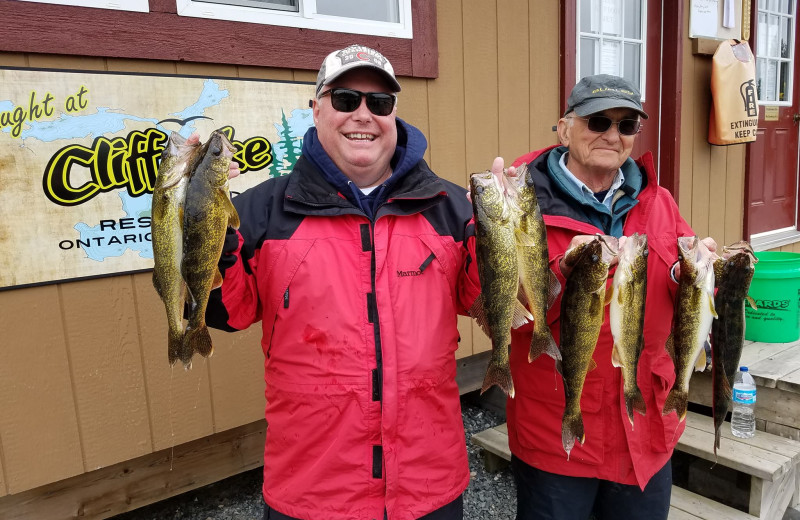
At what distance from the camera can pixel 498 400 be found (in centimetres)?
502

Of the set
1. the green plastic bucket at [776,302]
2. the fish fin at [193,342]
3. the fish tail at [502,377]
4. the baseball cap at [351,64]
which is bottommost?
the green plastic bucket at [776,302]

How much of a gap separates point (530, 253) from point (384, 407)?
2.46 feet

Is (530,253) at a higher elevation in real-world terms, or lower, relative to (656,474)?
higher

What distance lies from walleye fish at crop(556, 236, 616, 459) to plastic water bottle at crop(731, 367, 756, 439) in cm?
193

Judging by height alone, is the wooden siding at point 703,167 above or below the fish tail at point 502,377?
above

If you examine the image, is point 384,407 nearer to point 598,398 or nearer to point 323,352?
point 323,352

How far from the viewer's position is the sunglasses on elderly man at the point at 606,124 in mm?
2414

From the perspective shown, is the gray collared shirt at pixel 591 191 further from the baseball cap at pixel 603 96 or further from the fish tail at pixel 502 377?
the fish tail at pixel 502 377

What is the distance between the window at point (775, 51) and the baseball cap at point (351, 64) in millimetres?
6601

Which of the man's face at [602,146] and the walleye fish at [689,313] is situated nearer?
the walleye fish at [689,313]

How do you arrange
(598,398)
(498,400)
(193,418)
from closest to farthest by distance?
(598,398) → (193,418) → (498,400)

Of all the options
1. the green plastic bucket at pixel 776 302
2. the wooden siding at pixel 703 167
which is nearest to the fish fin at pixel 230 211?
the green plastic bucket at pixel 776 302

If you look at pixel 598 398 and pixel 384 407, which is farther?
pixel 598 398

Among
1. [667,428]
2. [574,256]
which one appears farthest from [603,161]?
[667,428]
